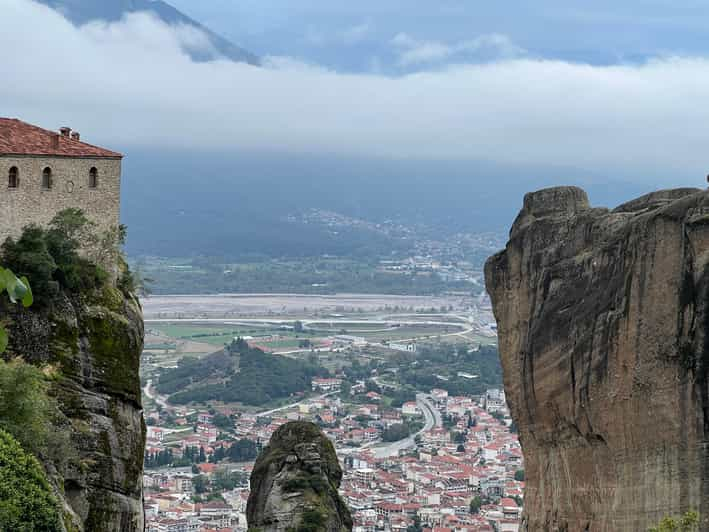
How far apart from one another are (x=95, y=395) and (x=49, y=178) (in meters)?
5.00

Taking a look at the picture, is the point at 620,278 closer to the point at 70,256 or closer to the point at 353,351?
the point at 70,256

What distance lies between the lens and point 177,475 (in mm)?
93188

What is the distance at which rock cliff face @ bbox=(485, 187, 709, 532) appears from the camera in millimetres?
19266

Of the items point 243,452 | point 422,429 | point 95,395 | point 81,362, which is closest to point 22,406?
point 81,362

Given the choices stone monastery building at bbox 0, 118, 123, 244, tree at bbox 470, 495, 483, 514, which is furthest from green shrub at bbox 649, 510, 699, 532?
tree at bbox 470, 495, 483, 514

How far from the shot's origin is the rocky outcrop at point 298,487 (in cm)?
3406

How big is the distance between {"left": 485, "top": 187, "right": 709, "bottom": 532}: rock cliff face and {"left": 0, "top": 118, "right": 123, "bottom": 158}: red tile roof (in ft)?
34.8

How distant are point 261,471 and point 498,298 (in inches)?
486

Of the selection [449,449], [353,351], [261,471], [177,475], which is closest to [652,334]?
[261,471]

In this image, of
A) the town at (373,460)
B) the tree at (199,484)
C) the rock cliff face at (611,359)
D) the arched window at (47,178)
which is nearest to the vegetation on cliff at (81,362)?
the arched window at (47,178)

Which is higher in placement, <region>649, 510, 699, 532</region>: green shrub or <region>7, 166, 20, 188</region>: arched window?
<region>7, 166, 20, 188</region>: arched window

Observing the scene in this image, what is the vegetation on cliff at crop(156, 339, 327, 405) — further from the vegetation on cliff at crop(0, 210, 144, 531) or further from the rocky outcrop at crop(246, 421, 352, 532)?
the vegetation on cliff at crop(0, 210, 144, 531)

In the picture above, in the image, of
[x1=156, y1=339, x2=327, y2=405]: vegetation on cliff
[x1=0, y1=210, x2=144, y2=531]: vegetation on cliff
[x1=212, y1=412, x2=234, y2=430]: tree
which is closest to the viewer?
[x1=0, y1=210, x2=144, y2=531]: vegetation on cliff

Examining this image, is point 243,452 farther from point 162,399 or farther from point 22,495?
point 22,495
